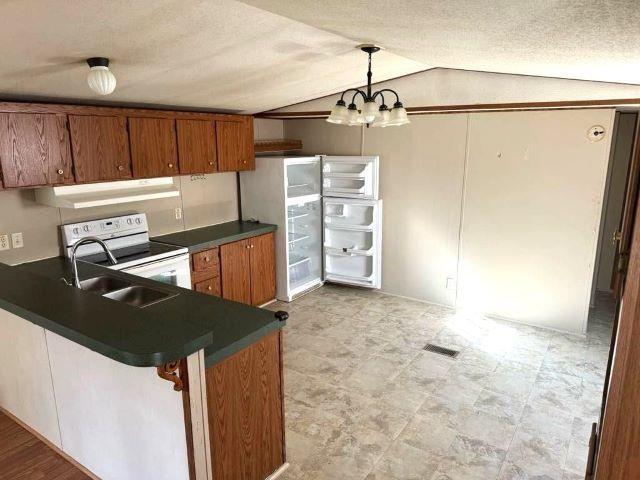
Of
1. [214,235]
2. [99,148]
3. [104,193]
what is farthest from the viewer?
[214,235]

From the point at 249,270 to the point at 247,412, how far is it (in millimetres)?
2487

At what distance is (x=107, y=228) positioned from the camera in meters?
3.51

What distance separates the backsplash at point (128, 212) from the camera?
3.09m

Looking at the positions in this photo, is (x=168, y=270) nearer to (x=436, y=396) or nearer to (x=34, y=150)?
(x=34, y=150)

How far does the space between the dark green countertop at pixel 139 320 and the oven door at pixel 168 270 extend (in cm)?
85

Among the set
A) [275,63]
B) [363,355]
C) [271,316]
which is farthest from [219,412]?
[275,63]

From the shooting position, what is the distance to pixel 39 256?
3242 mm

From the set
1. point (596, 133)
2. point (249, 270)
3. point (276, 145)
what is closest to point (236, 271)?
point (249, 270)

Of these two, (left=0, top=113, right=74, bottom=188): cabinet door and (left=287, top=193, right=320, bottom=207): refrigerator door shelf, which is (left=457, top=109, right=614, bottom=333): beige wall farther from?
(left=0, top=113, right=74, bottom=188): cabinet door

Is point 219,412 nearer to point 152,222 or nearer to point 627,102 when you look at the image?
point 152,222

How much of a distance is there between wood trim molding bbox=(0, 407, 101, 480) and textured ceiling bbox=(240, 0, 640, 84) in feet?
7.26

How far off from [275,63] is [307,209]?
2.37 metres

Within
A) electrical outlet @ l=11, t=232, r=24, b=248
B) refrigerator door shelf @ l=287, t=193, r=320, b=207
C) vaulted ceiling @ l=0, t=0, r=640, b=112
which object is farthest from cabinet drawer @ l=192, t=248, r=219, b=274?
vaulted ceiling @ l=0, t=0, r=640, b=112

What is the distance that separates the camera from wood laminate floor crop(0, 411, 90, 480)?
2055 millimetres
